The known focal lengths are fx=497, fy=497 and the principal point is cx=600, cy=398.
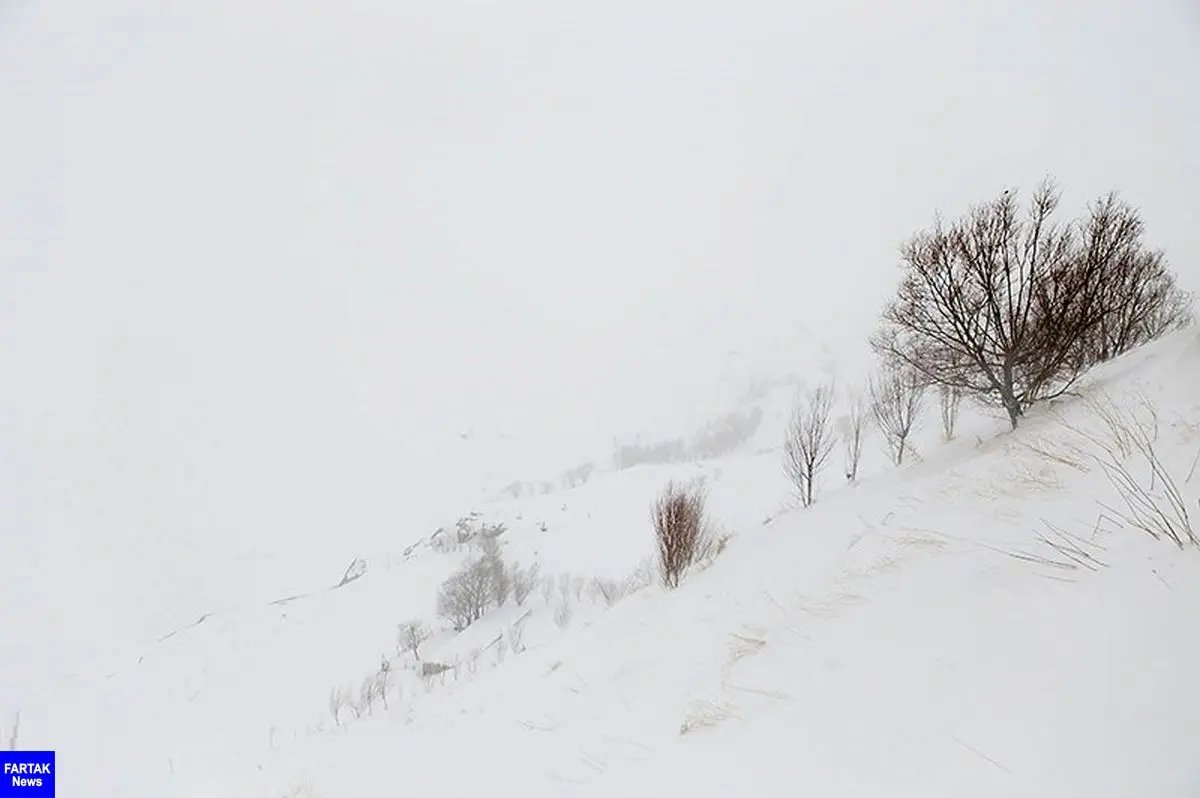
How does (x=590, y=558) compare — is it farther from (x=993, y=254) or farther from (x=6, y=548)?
(x=6, y=548)

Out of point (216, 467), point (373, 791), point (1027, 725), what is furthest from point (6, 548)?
point (1027, 725)

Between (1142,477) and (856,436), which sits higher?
(856,436)

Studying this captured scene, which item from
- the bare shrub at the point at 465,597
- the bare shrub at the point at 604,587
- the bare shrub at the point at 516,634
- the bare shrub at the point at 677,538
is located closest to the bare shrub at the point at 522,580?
the bare shrub at the point at 465,597

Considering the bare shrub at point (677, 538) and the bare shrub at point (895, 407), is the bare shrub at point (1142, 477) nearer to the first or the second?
the bare shrub at point (677, 538)

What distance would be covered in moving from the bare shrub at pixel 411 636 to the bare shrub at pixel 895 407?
33.3 metres

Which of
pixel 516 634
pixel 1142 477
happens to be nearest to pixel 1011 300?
pixel 1142 477

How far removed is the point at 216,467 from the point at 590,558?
128m

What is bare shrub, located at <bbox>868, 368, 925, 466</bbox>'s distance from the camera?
16.1 meters

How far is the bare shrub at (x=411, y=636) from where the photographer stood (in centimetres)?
3666

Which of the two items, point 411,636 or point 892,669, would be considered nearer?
point 892,669

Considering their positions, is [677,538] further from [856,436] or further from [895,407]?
[895,407]

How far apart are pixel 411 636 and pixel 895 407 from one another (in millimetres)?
36695

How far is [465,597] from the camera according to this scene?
140 ft

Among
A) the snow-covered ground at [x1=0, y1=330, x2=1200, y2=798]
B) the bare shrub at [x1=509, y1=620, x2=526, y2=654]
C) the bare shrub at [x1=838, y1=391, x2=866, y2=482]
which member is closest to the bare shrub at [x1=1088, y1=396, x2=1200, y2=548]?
the snow-covered ground at [x1=0, y1=330, x2=1200, y2=798]
